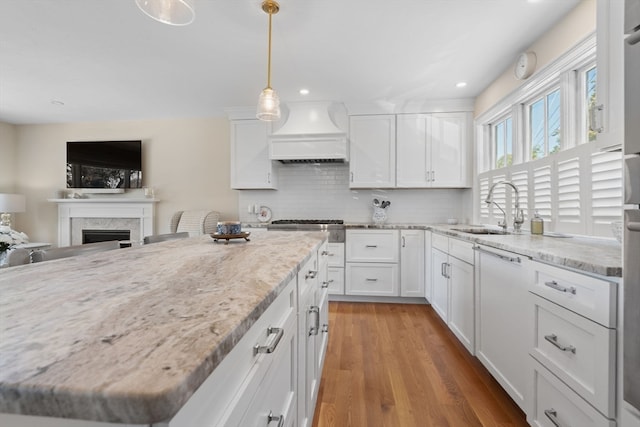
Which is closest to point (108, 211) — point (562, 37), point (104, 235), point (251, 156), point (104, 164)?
point (104, 235)

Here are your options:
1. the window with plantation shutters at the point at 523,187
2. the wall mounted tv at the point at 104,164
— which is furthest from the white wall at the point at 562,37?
the wall mounted tv at the point at 104,164

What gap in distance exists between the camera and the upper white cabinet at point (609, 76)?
110 centimetres

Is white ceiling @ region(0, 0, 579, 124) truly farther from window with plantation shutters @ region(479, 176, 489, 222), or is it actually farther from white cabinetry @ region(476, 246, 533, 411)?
white cabinetry @ region(476, 246, 533, 411)

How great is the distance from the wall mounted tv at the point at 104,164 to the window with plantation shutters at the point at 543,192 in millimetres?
4865

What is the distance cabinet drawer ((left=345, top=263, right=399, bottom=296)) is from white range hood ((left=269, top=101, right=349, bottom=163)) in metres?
1.34

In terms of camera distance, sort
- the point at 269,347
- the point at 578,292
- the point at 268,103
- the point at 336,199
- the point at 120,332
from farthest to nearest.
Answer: the point at 336,199, the point at 268,103, the point at 578,292, the point at 269,347, the point at 120,332

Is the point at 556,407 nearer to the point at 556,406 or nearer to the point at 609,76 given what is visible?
the point at 556,406

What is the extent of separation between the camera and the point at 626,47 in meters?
0.91

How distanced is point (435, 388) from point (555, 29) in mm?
2579

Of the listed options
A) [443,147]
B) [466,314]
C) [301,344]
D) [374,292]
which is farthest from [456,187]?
[301,344]

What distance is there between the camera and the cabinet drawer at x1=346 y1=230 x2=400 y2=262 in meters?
3.38

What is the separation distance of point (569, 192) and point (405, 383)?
1652 mm

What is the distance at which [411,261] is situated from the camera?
3.36 meters

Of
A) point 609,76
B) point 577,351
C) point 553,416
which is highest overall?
point 609,76
